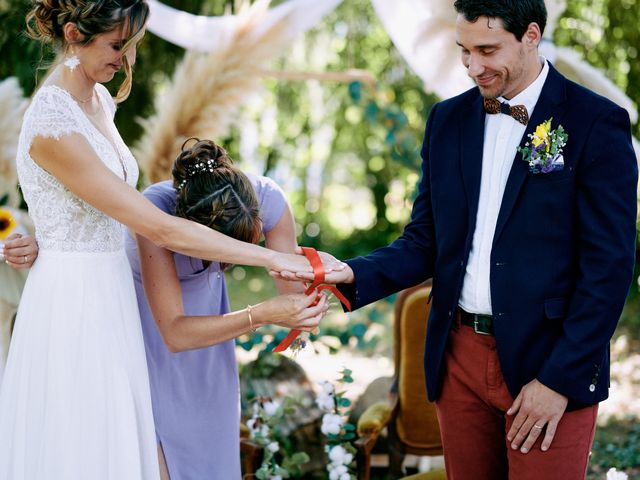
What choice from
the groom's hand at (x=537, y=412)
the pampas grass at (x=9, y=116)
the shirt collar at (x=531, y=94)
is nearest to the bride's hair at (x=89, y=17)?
the shirt collar at (x=531, y=94)

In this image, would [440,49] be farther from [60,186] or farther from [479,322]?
[60,186]

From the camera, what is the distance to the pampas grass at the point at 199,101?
421 cm

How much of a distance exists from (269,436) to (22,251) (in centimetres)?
148

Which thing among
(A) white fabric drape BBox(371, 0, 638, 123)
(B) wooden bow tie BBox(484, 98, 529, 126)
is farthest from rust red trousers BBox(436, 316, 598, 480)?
(A) white fabric drape BBox(371, 0, 638, 123)

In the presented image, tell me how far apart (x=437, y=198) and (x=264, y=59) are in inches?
91.1

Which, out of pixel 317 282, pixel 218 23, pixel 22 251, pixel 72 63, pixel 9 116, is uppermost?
pixel 218 23

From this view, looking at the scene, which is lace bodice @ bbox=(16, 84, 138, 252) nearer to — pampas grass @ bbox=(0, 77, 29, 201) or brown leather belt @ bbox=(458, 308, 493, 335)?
brown leather belt @ bbox=(458, 308, 493, 335)

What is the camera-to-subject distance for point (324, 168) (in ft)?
29.9

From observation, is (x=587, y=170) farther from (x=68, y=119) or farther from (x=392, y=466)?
(x=392, y=466)

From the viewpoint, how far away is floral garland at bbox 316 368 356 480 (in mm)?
3342

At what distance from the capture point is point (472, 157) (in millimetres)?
2297

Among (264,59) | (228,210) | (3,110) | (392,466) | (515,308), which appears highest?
(264,59)

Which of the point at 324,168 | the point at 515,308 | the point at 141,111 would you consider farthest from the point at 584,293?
the point at 324,168

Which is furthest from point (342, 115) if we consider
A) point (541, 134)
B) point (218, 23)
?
point (541, 134)
